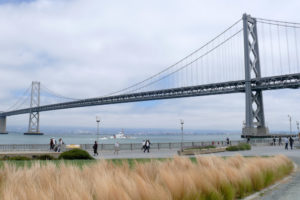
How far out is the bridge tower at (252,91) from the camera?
47.4m

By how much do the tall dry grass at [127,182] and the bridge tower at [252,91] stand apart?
41456 mm

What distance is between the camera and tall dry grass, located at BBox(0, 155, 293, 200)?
→ 3.37m

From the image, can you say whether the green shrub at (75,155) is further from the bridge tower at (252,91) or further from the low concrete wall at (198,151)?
the bridge tower at (252,91)

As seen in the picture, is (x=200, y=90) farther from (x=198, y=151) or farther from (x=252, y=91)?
(x=198, y=151)

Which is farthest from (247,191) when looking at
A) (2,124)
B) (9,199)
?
(2,124)

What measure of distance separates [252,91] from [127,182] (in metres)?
51.0

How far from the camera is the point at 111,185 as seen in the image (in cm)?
355

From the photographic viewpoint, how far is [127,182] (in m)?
3.91

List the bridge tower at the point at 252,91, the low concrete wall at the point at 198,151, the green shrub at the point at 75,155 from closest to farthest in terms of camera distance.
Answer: the green shrub at the point at 75,155 < the low concrete wall at the point at 198,151 < the bridge tower at the point at 252,91

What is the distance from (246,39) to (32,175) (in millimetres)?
51664

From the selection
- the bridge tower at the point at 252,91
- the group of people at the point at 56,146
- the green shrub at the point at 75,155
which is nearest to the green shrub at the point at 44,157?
the green shrub at the point at 75,155

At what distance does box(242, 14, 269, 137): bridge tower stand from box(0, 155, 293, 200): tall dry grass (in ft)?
136

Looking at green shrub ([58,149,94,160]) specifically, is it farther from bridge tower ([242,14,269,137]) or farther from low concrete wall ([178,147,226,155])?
bridge tower ([242,14,269,137])

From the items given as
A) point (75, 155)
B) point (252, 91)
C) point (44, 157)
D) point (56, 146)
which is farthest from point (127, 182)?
point (252, 91)
